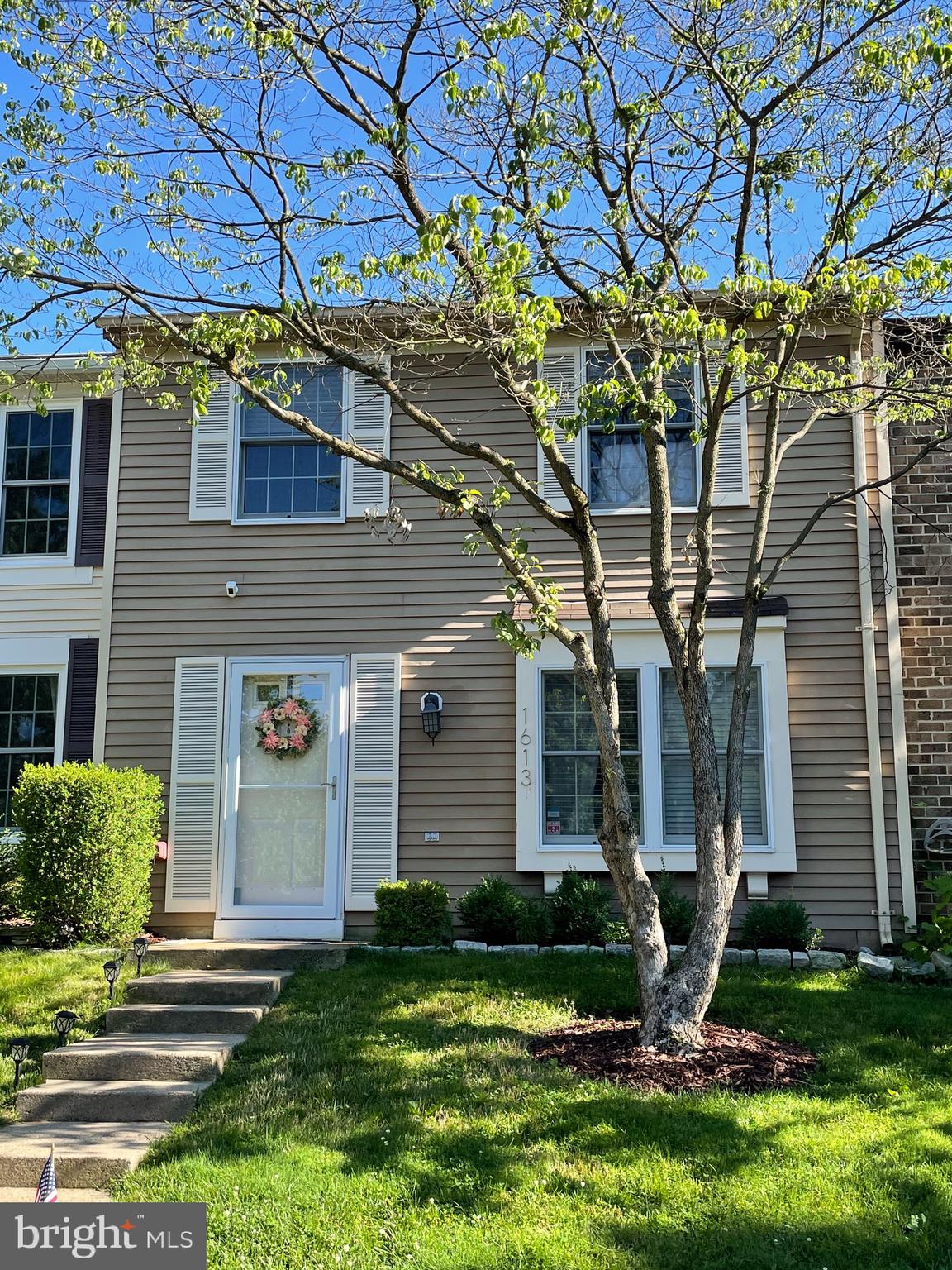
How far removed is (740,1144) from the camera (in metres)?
4.70

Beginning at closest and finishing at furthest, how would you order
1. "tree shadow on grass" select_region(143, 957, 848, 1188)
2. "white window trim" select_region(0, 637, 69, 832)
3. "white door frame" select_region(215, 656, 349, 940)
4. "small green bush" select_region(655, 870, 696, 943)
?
"tree shadow on grass" select_region(143, 957, 848, 1188) < "small green bush" select_region(655, 870, 696, 943) < "white door frame" select_region(215, 656, 349, 940) < "white window trim" select_region(0, 637, 69, 832)

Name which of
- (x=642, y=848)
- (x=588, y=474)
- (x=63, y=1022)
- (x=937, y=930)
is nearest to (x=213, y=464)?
(x=588, y=474)

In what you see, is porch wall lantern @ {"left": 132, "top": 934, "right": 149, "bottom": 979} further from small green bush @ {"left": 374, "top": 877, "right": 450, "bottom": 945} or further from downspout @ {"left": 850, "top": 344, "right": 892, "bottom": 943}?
downspout @ {"left": 850, "top": 344, "right": 892, "bottom": 943}

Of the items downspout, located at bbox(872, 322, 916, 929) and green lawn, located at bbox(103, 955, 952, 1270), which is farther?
downspout, located at bbox(872, 322, 916, 929)

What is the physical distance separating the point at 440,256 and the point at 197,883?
536 cm

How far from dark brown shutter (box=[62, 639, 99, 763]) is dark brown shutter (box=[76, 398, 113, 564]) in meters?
0.78

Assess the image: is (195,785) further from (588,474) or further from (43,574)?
(588,474)

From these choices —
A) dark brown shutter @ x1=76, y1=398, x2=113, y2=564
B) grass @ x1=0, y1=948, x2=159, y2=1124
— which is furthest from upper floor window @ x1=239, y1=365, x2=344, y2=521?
grass @ x1=0, y1=948, x2=159, y2=1124

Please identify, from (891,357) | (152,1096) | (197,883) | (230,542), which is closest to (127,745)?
(197,883)

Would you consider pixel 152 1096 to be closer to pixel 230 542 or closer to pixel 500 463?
pixel 500 463

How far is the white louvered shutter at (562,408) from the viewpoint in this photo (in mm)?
9062

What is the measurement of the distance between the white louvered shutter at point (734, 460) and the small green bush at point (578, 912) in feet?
10.4

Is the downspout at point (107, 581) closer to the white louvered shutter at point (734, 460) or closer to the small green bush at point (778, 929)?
the white louvered shutter at point (734, 460)

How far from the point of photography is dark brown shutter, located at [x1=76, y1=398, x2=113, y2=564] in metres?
9.79
